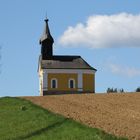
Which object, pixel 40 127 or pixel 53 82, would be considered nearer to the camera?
pixel 40 127

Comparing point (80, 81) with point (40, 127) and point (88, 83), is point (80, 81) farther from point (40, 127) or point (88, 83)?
point (40, 127)

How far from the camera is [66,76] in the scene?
96.4 metres

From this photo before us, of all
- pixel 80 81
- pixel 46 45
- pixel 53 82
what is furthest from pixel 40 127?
pixel 46 45

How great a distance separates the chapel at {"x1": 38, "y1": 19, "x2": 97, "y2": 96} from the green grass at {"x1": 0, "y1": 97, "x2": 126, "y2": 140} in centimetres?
6410

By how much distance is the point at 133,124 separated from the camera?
2069 cm

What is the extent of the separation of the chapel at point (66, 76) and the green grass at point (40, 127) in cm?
6410

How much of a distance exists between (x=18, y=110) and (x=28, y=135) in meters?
9.06

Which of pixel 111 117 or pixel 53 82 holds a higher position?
pixel 53 82

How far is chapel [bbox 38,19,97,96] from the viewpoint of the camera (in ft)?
313

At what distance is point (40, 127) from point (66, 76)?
73513 millimetres

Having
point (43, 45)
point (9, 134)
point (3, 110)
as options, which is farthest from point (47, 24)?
point (9, 134)

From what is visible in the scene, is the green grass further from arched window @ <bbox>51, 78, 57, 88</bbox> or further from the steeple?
the steeple

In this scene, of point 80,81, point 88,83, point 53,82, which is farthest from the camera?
point 80,81

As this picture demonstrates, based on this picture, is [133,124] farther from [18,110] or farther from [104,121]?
[18,110]
